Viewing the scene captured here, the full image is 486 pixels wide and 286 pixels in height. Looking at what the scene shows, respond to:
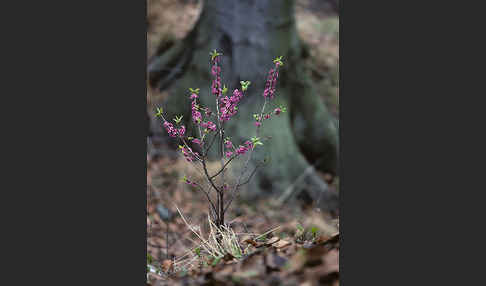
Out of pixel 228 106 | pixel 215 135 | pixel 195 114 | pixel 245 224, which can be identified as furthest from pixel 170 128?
pixel 245 224

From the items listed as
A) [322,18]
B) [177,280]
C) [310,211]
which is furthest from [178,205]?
[322,18]

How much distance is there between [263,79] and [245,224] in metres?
1.09

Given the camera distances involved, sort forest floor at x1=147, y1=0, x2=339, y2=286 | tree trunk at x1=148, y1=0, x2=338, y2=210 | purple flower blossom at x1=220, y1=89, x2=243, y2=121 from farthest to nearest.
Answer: tree trunk at x1=148, y1=0, x2=338, y2=210 → purple flower blossom at x1=220, y1=89, x2=243, y2=121 → forest floor at x1=147, y1=0, x2=339, y2=286

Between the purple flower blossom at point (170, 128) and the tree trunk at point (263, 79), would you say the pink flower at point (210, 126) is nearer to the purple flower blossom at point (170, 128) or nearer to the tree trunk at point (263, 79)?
the purple flower blossom at point (170, 128)

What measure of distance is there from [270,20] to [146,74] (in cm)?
107

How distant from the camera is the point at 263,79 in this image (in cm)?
302

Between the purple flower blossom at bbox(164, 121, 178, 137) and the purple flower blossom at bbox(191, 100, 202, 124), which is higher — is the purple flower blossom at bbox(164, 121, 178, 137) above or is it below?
below

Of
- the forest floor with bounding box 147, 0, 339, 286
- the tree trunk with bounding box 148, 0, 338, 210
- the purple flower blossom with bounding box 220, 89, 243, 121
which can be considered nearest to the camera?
the forest floor with bounding box 147, 0, 339, 286

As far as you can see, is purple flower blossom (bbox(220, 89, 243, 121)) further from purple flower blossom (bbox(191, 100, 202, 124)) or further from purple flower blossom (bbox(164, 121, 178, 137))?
purple flower blossom (bbox(164, 121, 178, 137))

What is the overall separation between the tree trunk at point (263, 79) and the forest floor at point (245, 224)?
0.11 m

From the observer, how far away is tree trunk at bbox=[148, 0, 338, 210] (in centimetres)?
303

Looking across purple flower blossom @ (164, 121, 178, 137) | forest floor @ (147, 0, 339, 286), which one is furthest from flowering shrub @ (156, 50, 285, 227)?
forest floor @ (147, 0, 339, 286)

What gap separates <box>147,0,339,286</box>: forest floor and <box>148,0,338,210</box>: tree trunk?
0.11 metres

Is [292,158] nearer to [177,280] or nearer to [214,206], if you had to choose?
[214,206]
